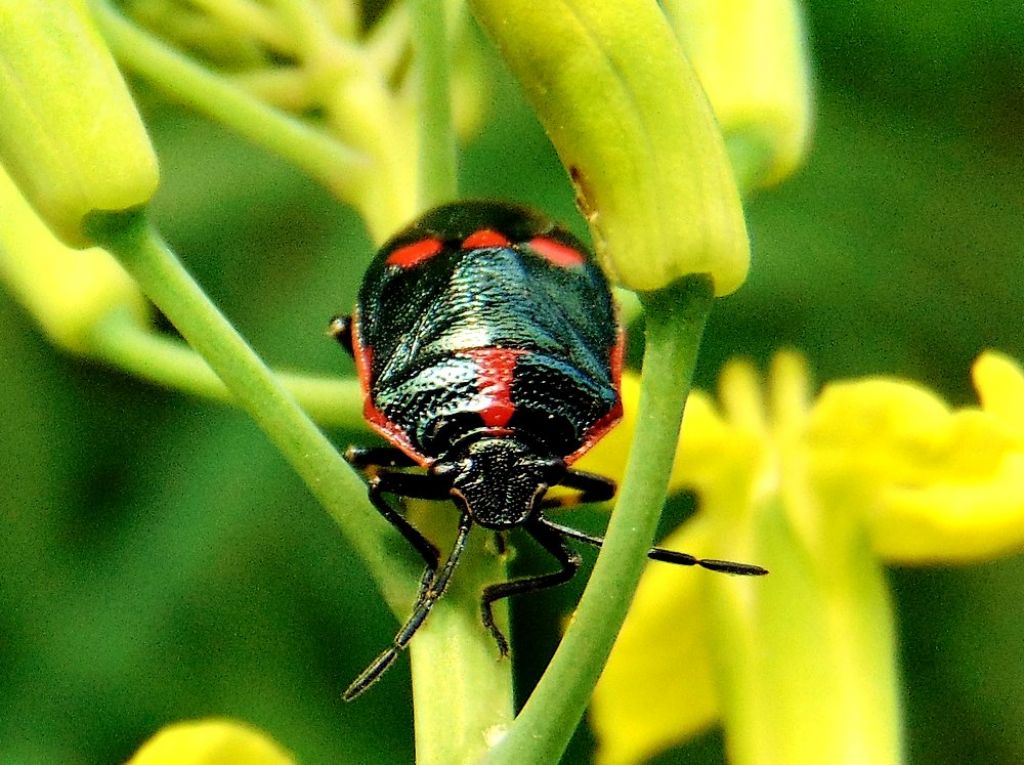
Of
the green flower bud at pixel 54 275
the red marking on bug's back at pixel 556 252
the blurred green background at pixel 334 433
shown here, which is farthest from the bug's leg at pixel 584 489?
the blurred green background at pixel 334 433

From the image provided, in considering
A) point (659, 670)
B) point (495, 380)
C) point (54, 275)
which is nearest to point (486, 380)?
point (495, 380)

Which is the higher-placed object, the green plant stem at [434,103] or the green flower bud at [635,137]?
the green plant stem at [434,103]

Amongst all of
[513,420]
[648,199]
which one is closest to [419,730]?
[513,420]

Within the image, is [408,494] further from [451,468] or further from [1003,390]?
[1003,390]

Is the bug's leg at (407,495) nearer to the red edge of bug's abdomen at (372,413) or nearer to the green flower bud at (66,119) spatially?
the red edge of bug's abdomen at (372,413)

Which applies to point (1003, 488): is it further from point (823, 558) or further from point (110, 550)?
point (110, 550)

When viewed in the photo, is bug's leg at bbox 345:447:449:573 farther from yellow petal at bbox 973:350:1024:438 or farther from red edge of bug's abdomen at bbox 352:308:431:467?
yellow petal at bbox 973:350:1024:438
